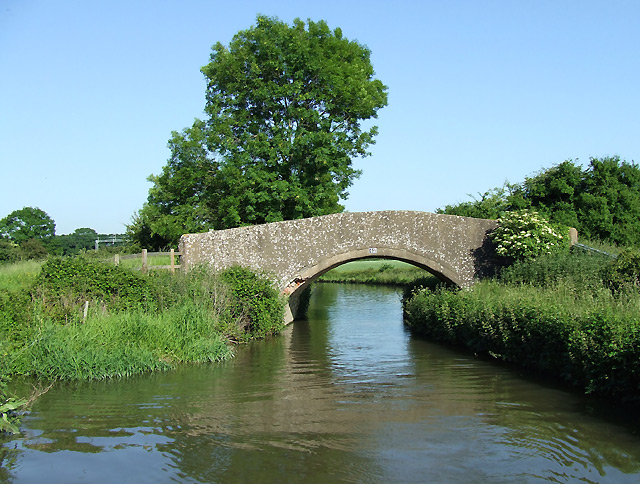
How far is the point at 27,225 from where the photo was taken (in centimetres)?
5084

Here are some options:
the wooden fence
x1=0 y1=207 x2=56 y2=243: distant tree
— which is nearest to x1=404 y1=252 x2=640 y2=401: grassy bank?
the wooden fence

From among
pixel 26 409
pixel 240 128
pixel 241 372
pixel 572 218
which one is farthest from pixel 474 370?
pixel 240 128

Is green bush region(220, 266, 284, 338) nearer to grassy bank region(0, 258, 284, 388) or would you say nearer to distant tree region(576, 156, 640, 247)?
grassy bank region(0, 258, 284, 388)

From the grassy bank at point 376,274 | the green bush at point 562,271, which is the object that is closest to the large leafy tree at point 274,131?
the green bush at point 562,271

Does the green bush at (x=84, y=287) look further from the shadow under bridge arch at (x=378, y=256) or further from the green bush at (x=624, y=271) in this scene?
the green bush at (x=624, y=271)

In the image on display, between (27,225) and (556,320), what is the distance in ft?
156

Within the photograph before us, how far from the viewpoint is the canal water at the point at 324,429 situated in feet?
24.4

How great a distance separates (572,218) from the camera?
79.6 feet

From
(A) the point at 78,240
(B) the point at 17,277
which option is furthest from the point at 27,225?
(B) the point at 17,277

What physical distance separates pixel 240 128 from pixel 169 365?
48.1 feet

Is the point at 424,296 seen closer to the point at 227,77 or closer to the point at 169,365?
the point at 169,365

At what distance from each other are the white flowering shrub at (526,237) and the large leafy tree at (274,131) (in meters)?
8.65

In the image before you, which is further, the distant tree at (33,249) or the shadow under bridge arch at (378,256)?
the distant tree at (33,249)

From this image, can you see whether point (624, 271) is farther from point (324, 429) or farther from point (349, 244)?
point (324, 429)
